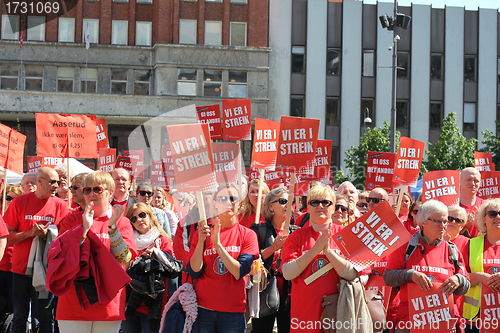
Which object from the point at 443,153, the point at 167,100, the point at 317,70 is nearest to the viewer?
the point at 443,153

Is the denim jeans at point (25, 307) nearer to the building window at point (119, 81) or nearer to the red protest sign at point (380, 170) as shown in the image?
the red protest sign at point (380, 170)

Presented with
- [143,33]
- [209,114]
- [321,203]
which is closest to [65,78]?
[143,33]

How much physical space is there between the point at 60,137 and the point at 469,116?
29.2 metres

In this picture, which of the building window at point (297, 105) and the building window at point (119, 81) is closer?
the building window at point (119, 81)

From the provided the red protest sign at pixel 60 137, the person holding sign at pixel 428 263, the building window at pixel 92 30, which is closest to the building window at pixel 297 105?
the building window at pixel 92 30

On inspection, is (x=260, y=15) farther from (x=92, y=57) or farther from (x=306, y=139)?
(x=306, y=139)

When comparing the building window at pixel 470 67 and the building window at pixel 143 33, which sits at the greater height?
the building window at pixel 143 33

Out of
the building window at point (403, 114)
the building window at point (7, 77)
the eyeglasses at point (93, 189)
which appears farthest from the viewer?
the building window at point (403, 114)

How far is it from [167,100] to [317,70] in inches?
354

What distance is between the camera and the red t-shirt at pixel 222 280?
4723 mm

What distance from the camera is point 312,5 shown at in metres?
32.9

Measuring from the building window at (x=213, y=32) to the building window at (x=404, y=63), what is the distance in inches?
429

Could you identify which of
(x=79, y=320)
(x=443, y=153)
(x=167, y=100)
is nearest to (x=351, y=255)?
(x=79, y=320)

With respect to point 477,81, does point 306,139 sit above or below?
below
